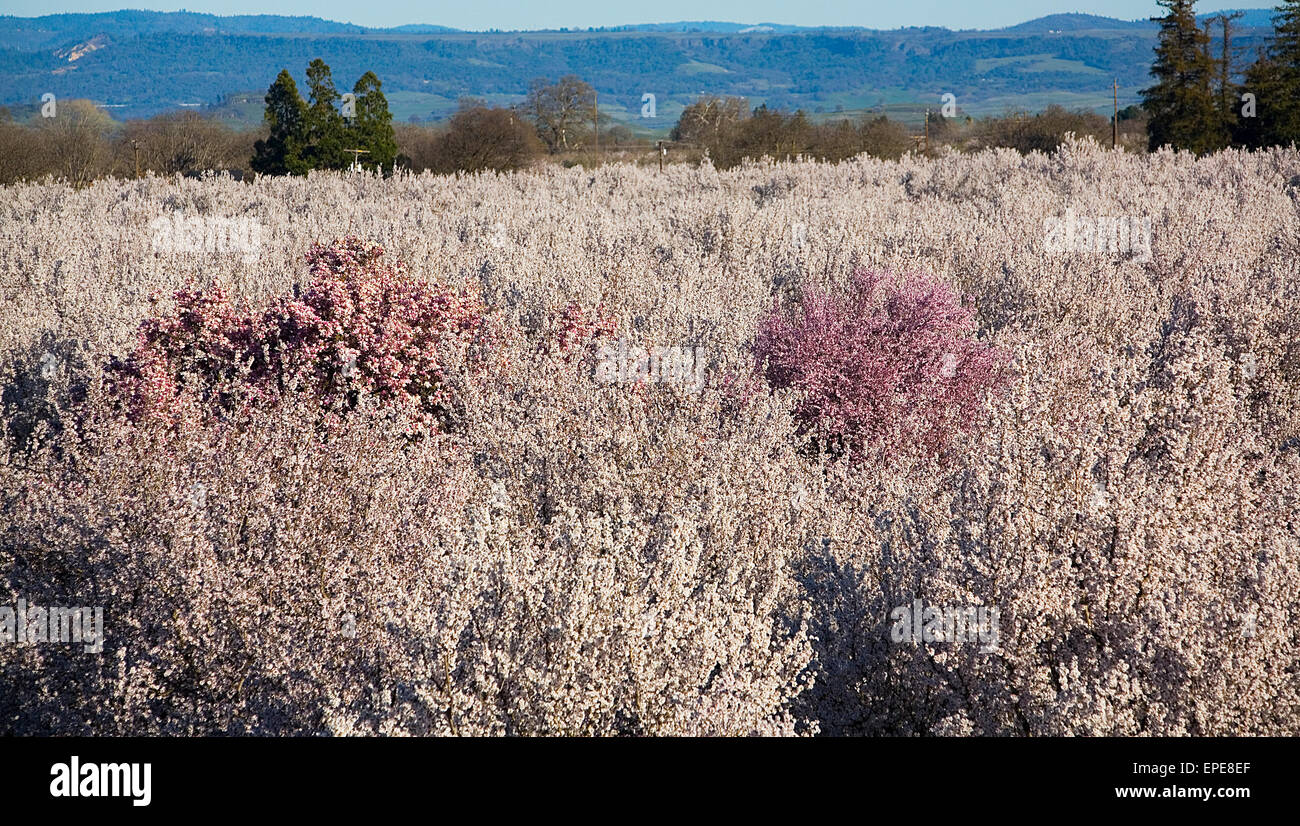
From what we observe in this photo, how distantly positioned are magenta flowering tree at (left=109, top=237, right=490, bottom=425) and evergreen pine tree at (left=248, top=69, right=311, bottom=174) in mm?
18639

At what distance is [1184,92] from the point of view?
23.8 m

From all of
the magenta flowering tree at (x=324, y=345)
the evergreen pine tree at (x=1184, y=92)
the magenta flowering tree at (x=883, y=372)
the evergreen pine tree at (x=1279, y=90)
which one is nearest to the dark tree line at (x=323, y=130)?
the evergreen pine tree at (x=1184, y=92)

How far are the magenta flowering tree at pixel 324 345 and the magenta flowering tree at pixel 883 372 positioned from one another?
5.91 feet

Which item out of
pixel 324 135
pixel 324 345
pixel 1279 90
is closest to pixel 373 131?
pixel 324 135

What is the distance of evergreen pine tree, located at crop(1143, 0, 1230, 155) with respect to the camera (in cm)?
2325

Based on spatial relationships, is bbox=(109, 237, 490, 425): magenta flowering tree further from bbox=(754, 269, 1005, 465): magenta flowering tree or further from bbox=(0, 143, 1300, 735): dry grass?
bbox=(754, 269, 1005, 465): magenta flowering tree

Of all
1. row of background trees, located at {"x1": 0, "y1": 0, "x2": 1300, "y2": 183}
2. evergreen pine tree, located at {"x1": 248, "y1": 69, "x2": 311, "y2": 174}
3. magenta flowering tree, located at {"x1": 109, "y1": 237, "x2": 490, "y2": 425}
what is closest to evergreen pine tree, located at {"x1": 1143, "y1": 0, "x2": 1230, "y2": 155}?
row of background trees, located at {"x1": 0, "y1": 0, "x2": 1300, "y2": 183}

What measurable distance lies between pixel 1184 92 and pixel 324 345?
944 inches

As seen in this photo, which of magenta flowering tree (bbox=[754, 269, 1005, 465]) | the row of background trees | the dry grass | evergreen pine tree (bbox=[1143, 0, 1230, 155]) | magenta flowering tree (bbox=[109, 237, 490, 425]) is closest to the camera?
the dry grass

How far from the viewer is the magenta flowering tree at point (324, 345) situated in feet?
17.6

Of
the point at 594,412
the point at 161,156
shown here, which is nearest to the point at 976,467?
the point at 594,412

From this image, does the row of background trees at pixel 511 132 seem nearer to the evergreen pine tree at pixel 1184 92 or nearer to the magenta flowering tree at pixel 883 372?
the evergreen pine tree at pixel 1184 92

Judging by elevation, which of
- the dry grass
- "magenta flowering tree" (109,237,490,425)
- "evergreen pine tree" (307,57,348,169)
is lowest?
the dry grass

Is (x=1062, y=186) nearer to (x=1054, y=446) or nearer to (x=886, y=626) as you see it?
(x=1054, y=446)
